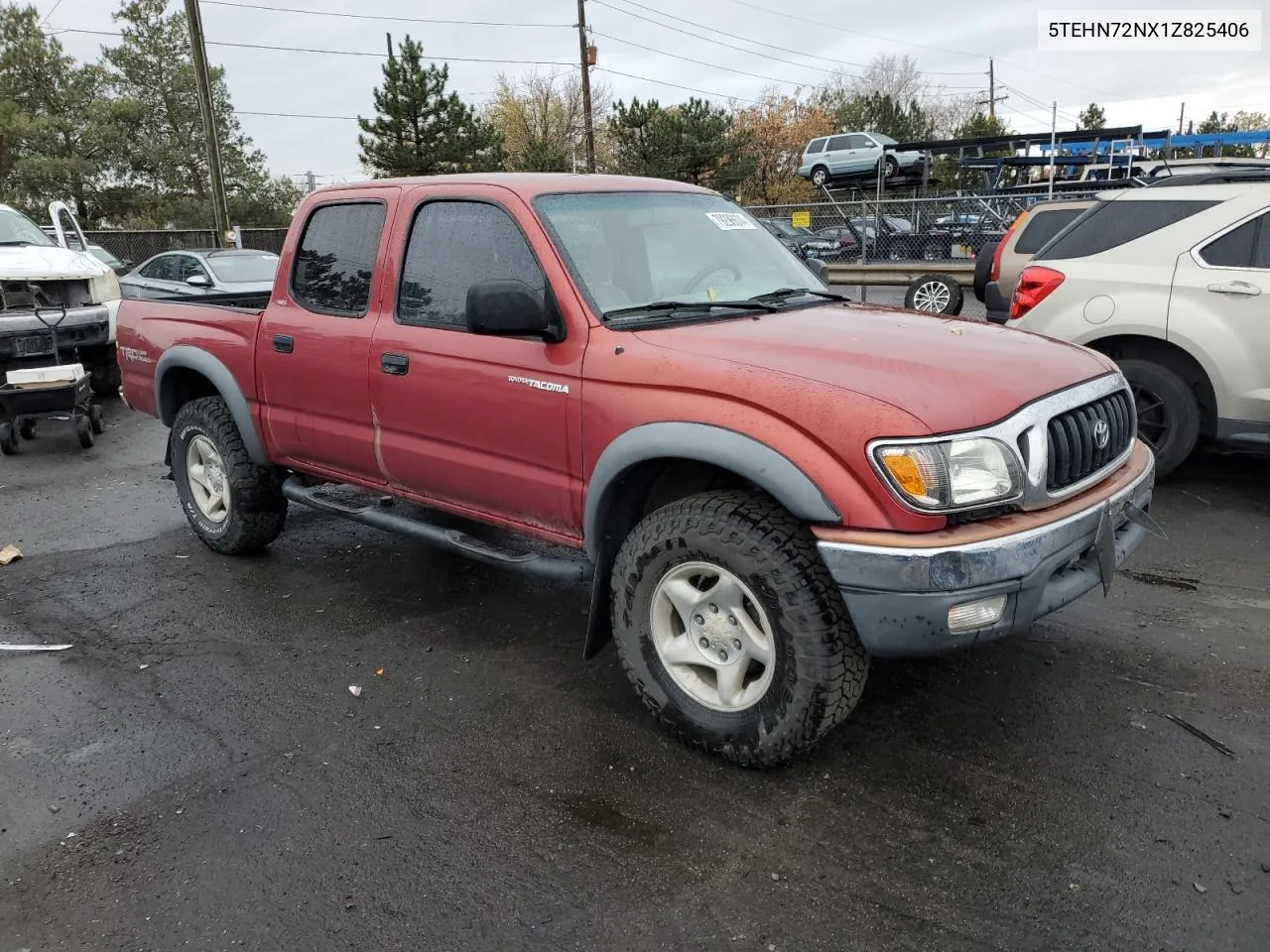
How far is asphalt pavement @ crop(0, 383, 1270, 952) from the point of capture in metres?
2.48

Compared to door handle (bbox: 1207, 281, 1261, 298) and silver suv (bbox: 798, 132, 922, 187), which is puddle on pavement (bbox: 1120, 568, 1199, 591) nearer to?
door handle (bbox: 1207, 281, 1261, 298)

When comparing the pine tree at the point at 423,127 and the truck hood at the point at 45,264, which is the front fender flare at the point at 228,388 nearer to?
the truck hood at the point at 45,264

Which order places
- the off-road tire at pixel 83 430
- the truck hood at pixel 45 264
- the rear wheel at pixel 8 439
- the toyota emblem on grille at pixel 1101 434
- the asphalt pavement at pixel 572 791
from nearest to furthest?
the asphalt pavement at pixel 572 791 < the toyota emblem on grille at pixel 1101 434 < the rear wheel at pixel 8 439 < the off-road tire at pixel 83 430 < the truck hood at pixel 45 264

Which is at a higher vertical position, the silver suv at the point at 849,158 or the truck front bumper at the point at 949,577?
the silver suv at the point at 849,158

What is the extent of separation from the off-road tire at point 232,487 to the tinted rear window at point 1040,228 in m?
8.62

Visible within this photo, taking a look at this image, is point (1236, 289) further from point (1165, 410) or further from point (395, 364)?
point (395, 364)

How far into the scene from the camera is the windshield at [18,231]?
10375 mm

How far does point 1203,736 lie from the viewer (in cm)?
325

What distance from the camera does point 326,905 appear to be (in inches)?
101

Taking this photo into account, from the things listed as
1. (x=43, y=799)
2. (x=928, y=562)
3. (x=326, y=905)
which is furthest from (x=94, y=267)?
(x=928, y=562)

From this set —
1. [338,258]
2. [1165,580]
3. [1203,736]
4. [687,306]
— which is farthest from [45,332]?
[1203,736]

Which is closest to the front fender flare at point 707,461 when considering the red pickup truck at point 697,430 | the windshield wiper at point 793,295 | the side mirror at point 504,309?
the red pickup truck at point 697,430

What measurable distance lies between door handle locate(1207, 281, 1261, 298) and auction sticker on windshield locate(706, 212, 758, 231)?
127 inches

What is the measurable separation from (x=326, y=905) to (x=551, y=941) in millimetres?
648
